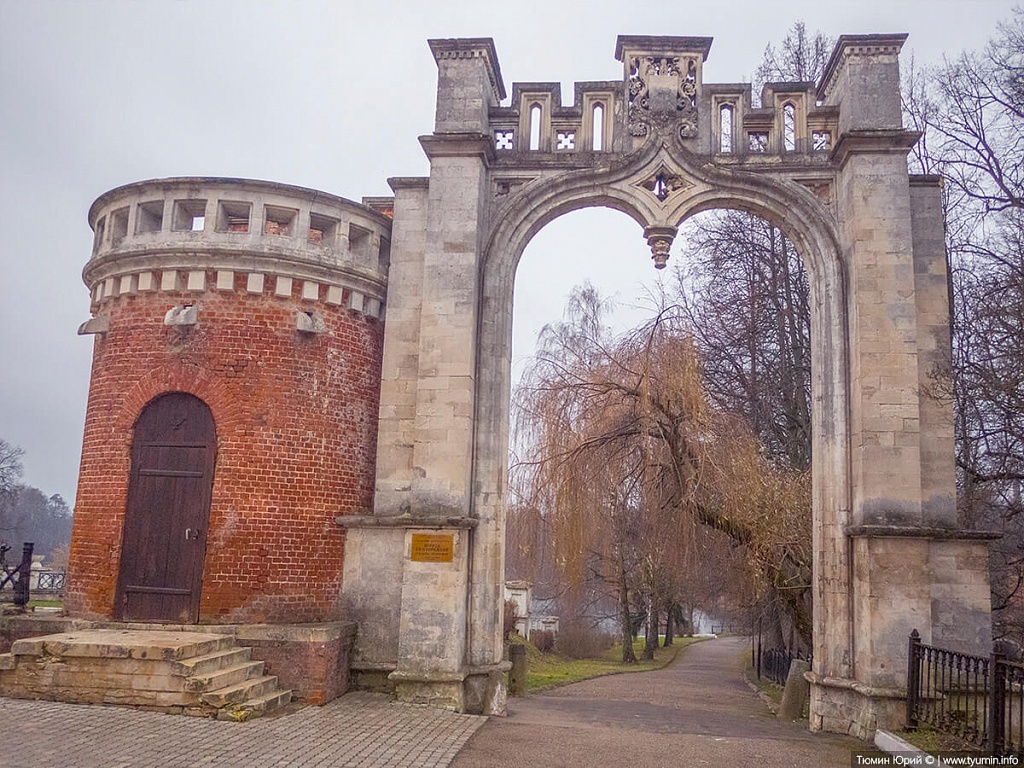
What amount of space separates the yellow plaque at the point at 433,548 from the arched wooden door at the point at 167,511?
2545mm

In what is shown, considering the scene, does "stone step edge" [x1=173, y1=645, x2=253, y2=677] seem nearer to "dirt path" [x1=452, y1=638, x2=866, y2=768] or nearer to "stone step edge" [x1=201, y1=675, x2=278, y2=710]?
"stone step edge" [x1=201, y1=675, x2=278, y2=710]

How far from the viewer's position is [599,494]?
1359 centimetres

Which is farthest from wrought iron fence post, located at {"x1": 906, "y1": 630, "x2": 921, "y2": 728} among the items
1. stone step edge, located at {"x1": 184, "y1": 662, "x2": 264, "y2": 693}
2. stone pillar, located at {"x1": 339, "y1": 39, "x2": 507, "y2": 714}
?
stone step edge, located at {"x1": 184, "y1": 662, "x2": 264, "y2": 693}

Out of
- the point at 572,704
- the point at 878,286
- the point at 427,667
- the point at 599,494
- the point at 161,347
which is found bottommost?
the point at 572,704

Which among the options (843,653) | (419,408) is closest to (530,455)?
(419,408)

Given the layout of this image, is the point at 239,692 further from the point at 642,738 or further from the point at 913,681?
the point at 913,681

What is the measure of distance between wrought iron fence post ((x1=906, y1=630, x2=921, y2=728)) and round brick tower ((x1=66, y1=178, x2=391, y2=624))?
6.56m

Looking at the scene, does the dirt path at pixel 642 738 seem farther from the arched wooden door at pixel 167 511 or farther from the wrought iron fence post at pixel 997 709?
the arched wooden door at pixel 167 511

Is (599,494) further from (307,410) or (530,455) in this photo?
(307,410)

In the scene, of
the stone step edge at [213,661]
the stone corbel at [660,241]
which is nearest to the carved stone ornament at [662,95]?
the stone corbel at [660,241]

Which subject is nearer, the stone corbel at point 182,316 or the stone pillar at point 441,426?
the stone pillar at point 441,426

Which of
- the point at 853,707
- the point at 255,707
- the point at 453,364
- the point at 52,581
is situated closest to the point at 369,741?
the point at 255,707

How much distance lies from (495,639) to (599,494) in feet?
12.8

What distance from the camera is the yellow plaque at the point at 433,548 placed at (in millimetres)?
9883
